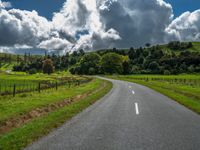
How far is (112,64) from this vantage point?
124 m

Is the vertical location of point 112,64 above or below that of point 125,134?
above

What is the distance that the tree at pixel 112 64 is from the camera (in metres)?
123

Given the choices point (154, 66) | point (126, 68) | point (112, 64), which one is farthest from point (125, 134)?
point (154, 66)

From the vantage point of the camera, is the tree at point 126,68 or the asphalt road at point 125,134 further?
the tree at point 126,68

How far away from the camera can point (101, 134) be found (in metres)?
8.05

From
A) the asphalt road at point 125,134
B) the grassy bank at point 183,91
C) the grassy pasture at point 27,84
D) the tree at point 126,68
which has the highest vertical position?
the tree at point 126,68

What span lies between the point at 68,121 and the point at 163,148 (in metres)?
5.09

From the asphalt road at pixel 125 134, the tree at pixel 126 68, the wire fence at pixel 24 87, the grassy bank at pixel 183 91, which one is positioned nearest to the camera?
the asphalt road at pixel 125 134

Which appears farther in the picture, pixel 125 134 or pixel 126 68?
pixel 126 68

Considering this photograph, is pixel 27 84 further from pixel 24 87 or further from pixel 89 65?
pixel 89 65

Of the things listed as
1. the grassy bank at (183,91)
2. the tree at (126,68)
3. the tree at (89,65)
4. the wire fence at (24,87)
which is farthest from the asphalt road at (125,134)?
the tree at (126,68)

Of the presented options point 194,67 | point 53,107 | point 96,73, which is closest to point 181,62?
point 194,67

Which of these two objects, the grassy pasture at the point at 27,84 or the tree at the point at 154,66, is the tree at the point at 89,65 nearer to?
the tree at the point at 154,66

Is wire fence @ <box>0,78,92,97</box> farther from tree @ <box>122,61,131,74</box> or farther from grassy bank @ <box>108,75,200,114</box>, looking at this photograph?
tree @ <box>122,61,131,74</box>
